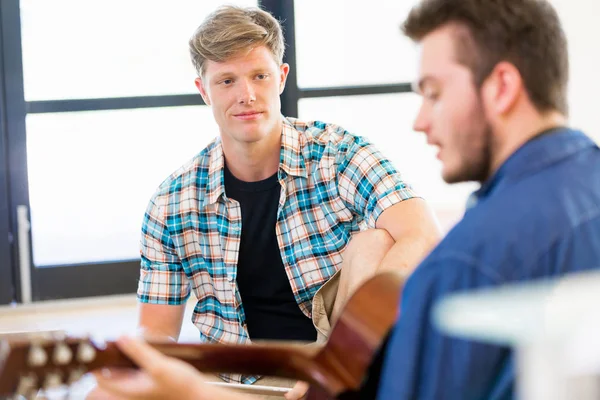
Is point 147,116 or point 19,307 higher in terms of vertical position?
point 147,116

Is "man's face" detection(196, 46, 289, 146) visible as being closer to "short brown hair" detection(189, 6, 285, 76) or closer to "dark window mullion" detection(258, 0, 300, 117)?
"short brown hair" detection(189, 6, 285, 76)

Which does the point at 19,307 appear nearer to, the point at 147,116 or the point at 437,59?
the point at 147,116

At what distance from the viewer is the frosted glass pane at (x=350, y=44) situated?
4477 millimetres

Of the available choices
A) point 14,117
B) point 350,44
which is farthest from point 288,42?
point 14,117

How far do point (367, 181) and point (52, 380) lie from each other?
1.10m

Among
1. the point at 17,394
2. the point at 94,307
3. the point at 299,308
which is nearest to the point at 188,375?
the point at 17,394

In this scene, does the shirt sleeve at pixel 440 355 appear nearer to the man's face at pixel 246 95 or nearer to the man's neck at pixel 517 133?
the man's neck at pixel 517 133

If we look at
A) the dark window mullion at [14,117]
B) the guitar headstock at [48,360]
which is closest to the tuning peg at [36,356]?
the guitar headstock at [48,360]

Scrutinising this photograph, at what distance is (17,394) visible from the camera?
1098 millimetres

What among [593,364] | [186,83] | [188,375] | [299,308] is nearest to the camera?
[593,364]

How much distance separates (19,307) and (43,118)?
3.12 ft

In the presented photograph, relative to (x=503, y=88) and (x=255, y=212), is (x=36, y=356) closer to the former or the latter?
(x=503, y=88)

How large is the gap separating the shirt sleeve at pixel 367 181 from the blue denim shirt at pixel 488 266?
105 centimetres

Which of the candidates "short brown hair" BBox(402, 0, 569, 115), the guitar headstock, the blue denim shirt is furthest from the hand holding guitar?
"short brown hair" BBox(402, 0, 569, 115)
